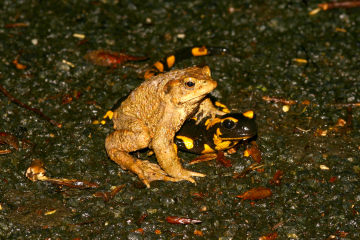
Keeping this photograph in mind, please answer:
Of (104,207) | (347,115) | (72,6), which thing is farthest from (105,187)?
(72,6)

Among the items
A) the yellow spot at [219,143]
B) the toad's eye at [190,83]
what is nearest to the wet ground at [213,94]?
the yellow spot at [219,143]

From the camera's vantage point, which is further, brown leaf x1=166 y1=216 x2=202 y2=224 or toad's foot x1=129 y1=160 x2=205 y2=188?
toad's foot x1=129 y1=160 x2=205 y2=188

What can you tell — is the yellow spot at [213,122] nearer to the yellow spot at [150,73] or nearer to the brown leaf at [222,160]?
the brown leaf at [222,160]

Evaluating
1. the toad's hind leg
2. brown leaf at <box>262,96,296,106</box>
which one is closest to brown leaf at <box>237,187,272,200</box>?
the toad's hind leg

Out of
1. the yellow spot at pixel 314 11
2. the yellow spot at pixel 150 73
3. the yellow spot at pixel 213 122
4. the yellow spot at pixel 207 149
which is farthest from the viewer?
the yellow spot at pixel 314 11

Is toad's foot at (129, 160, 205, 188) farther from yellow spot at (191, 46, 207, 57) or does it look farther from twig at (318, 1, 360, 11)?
twig at (318, 1, 360, 11)

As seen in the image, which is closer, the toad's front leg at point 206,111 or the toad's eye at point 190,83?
the toad's eye at point 190,83

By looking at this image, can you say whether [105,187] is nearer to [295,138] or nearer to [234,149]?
[234,149]

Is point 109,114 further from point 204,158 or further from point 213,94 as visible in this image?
point 213,94
